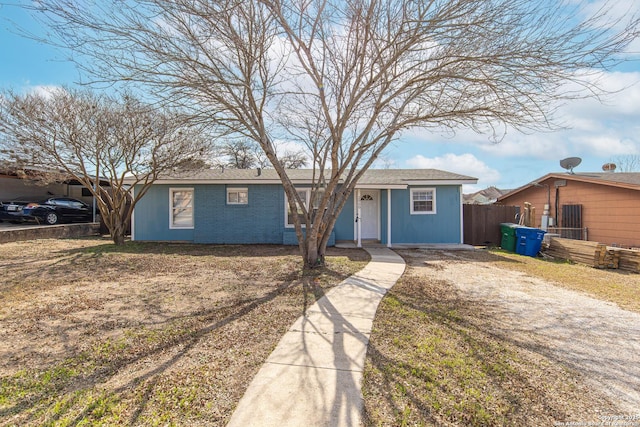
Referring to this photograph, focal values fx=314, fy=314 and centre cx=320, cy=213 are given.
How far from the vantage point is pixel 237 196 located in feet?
39.7

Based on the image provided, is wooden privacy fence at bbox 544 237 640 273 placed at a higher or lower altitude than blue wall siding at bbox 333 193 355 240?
lower

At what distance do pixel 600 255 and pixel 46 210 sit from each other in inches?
829

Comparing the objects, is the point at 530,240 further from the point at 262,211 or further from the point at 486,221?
the point at 262,211

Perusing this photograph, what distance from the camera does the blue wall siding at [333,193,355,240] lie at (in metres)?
12.1

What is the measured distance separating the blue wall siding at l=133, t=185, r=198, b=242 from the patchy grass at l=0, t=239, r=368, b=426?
4382 mm

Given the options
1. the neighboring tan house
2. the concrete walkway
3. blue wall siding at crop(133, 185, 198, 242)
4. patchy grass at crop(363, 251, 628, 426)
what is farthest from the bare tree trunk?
the neighboring tan house

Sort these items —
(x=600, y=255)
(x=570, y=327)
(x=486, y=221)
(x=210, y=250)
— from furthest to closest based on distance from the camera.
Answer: (x=486, y=221) → (x=210, y=250) → (x=600, y=255) → (x=570, y=327)

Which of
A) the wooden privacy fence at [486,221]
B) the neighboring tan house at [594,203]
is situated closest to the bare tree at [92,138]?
the wooden privacy fence at [486,221]

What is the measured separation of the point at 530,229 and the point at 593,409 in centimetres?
973

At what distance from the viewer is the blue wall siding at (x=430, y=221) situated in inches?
469

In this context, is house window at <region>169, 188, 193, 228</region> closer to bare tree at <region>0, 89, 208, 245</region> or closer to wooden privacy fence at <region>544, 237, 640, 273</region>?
bare tree at <region>0, 89, 208, 245</region>

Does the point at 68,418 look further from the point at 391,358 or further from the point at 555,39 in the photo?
the point at 555,39

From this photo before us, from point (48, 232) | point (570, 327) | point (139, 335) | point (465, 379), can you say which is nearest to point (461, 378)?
point (465, 379)

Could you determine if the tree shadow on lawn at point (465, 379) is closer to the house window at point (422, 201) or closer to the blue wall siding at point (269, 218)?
the blue wall siding at point (269, 218)
